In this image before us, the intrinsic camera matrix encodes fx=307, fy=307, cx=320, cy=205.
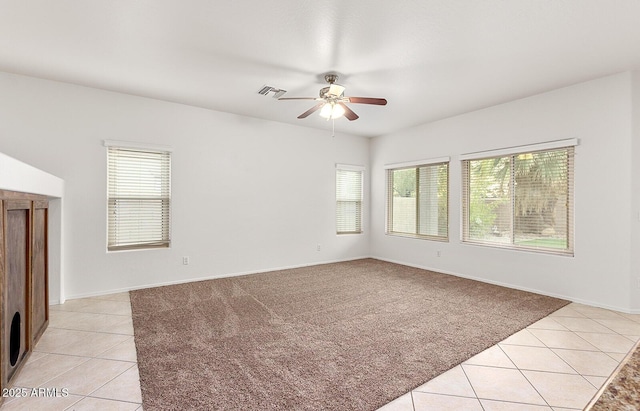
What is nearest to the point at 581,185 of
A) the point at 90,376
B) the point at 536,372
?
the point at 536,372

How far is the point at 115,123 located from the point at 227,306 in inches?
111

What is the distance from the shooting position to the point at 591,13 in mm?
2342

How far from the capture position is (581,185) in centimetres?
371

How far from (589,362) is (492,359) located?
2.31ft

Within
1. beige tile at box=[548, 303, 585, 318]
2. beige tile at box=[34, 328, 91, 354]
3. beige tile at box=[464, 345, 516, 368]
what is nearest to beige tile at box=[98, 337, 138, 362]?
beige tile at box=[34, 328, 91, 354]

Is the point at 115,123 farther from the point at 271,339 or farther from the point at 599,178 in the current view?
the point at 599,178

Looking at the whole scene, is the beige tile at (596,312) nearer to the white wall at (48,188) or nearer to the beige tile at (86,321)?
the beige tile at (86,321)

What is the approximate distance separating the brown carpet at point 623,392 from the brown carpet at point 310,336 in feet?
5.02

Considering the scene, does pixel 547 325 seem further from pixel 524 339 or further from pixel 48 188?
pixel 48 188

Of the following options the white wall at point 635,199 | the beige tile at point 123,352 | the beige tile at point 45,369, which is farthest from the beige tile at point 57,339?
the white wall at point 635,199

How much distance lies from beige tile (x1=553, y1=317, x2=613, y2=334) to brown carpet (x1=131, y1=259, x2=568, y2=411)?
0.26 meters

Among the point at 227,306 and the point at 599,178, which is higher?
the point at 599,178

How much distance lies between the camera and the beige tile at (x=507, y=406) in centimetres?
179

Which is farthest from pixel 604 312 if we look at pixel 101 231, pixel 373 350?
pixel 101 231
